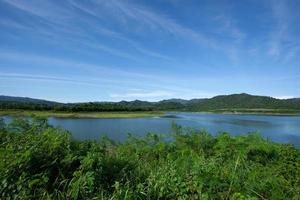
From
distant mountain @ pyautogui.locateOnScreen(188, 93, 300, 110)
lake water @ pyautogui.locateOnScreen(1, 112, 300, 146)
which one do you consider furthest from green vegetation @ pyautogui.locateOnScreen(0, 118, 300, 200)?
distant mountain @ pyautogui.locateOnScreen(188, 93, 300, 110)

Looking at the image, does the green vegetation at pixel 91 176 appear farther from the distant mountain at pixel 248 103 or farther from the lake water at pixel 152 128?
the distant mountain at pixel 248 103

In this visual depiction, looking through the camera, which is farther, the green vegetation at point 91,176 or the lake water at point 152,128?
the lake water at point 152,128

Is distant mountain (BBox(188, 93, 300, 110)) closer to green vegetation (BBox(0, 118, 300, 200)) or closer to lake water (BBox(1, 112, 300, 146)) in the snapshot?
lake water (BBox(1, 112, 300, 146))

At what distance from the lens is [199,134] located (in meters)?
8.82

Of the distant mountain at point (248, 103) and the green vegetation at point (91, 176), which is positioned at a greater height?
the distant mountain at point (248, 103)

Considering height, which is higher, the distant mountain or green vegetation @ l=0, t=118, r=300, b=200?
the distant mountain

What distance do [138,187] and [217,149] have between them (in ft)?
15.4

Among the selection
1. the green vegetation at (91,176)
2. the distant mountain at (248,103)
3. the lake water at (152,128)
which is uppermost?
the distant mountain at (248,103)

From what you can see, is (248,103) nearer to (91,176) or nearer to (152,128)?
(152,128)

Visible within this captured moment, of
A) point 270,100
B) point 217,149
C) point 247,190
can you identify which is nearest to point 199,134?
point 217,149

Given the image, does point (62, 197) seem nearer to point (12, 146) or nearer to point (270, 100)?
point (12, 146)

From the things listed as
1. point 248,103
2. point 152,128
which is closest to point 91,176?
point 152,128

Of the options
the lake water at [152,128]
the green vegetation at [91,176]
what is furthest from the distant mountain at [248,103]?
the green vegetation at [91,176]

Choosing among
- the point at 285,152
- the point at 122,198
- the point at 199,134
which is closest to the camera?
the point at 122,198
